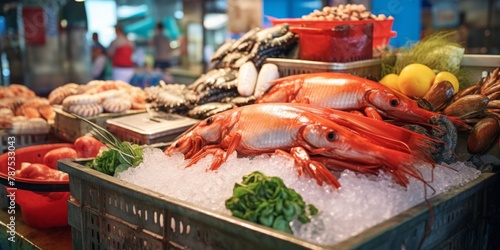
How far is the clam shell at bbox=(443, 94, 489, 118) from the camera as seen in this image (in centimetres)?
256

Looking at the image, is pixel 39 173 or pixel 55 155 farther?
pixel 55 155

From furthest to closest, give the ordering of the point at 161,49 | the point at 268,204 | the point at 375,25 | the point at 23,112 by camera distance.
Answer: the point at 161,49, the point at 23,112, the point at 375,25, the point at 268,204

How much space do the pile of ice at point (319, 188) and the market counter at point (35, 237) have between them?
781 millimetres

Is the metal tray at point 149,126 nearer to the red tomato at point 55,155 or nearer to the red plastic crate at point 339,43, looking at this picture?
the red tomato at point 55,155

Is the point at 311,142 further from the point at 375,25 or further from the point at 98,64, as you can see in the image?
the point at 98,64

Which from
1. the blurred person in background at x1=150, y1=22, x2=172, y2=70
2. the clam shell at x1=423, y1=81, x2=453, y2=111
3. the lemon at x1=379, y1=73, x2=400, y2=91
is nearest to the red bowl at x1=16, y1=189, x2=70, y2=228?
the lemon at x1=379, y1=73, x2=400, y2=91

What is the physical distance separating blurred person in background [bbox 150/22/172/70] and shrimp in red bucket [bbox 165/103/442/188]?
11012mm

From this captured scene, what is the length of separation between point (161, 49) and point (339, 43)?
35.2ft

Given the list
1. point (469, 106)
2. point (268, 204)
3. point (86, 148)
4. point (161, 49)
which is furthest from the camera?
point (161, 49)

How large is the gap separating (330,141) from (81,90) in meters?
2.82

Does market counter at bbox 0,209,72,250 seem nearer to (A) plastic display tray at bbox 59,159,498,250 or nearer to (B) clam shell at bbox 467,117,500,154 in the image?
(A) plastic display tray at bbox 59,159,498,250

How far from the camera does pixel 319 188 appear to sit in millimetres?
1960

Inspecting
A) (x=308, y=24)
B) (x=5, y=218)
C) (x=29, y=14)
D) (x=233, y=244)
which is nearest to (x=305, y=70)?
(x=308, y=24)

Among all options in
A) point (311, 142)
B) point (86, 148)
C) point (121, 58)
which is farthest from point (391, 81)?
point (121, 58)
